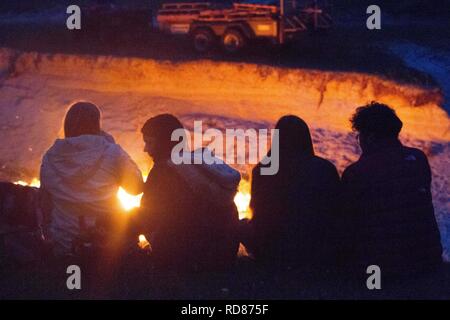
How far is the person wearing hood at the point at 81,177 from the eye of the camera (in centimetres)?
542

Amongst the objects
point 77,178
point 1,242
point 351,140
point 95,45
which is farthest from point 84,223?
point 95,45

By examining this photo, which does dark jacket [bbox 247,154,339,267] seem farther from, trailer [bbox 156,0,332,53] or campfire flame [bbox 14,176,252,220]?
trailer [bbox 156,0,332,53]

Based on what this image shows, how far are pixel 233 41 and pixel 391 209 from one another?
441 inches

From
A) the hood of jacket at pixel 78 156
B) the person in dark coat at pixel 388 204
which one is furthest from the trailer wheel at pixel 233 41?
the person in dark coat at pixel 388 204

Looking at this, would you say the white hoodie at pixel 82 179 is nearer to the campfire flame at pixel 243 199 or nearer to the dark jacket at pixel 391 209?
the dark jacket at pixel 391 209

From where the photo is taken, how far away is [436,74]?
1407 centimetres

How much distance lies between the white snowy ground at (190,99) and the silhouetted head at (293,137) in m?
6.34

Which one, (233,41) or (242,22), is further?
(242,22)

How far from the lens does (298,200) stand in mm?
5086

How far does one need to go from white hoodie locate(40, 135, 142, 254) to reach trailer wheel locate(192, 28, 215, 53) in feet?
35.3

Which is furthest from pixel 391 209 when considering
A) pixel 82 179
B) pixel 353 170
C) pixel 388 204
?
pixel 82 179

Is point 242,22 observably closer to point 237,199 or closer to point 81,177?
point 237,199

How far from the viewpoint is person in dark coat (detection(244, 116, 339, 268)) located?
5078 millimetres

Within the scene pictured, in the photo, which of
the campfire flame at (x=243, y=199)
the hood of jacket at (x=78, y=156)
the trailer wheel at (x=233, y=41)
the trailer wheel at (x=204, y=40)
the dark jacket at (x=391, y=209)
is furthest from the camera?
the trailer wheel at (x=204, y=40)
